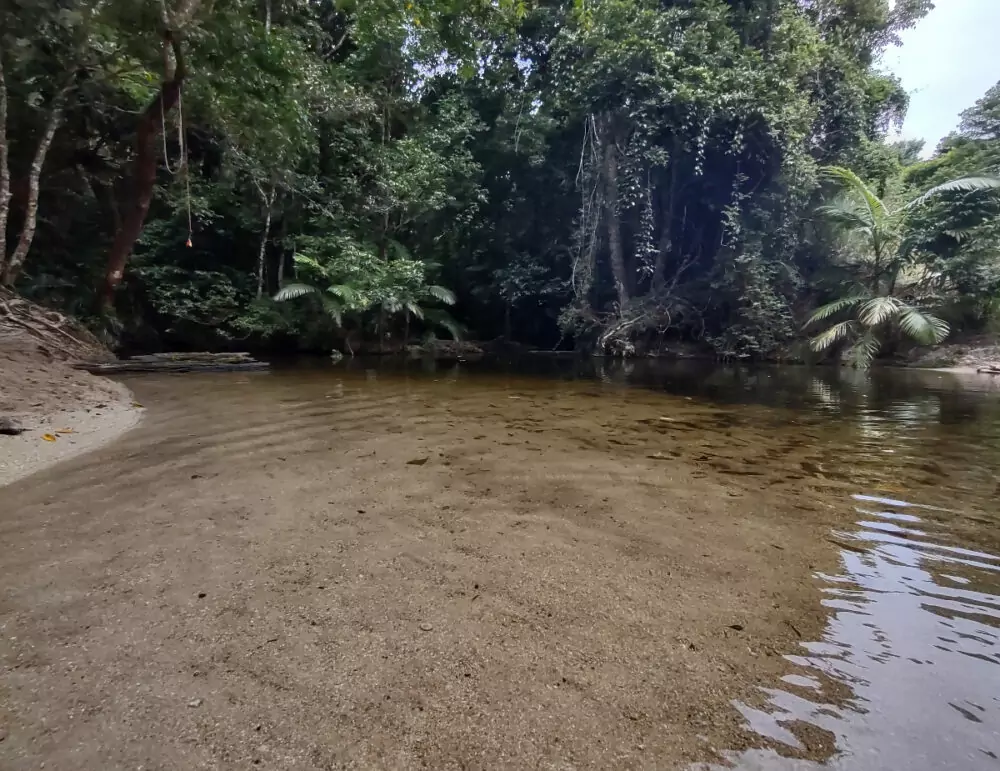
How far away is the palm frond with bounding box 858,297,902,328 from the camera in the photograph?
13039 millimetres

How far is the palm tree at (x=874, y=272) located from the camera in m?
13.0

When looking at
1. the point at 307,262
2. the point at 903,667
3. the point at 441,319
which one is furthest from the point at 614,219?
the point at 903,667

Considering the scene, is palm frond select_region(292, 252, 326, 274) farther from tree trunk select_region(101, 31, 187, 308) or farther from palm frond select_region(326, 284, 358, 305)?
tree trunk select_region(101, 31, 187, 308)

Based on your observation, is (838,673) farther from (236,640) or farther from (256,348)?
(256,348)

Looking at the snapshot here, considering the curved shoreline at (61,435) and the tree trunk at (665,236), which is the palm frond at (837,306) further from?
the curved shoreline at (61,435)

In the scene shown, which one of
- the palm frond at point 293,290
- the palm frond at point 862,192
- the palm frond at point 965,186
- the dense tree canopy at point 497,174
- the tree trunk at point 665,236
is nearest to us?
the dense tree canopy at point 497,174

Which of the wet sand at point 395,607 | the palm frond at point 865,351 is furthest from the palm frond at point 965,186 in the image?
the wet sand at point 395,607

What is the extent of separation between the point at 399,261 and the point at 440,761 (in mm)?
13243

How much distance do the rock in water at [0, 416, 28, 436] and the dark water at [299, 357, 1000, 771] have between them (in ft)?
15.1

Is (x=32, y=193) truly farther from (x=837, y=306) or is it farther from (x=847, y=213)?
(x=847, y=213)

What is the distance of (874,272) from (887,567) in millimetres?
15068

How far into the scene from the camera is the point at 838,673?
169cm

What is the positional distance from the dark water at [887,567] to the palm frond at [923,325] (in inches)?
252

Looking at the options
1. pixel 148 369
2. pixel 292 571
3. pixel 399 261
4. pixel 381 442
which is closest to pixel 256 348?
pixel 399 261
